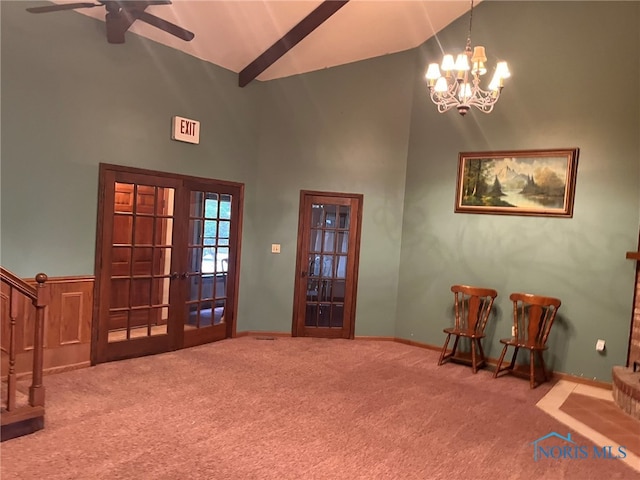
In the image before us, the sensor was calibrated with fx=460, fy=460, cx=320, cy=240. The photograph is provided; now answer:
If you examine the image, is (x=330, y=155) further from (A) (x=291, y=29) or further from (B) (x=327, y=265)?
(A) (x=291, y=29)

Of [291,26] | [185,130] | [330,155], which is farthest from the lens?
[330,155]

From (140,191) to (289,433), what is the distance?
112 inches

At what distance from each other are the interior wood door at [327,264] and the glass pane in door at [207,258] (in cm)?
92

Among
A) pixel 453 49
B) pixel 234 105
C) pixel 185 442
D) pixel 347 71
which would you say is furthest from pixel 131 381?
pixel 453 49

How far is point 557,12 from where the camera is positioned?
15.6 feet

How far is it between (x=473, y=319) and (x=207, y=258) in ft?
10.1

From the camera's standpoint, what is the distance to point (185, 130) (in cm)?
490

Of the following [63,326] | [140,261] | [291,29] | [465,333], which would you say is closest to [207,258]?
[140,261]

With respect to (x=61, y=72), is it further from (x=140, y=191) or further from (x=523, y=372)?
(x=523, y=372)

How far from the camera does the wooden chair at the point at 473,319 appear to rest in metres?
4.85

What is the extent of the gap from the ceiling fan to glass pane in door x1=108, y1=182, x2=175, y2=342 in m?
1.40

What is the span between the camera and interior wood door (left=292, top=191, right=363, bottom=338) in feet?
19.0

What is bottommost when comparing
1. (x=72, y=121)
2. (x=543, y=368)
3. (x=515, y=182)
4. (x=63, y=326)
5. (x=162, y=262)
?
(x=543, y=368)

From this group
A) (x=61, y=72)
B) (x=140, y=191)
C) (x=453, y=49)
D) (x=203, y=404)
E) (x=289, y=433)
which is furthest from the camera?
(x=453, y=49)
